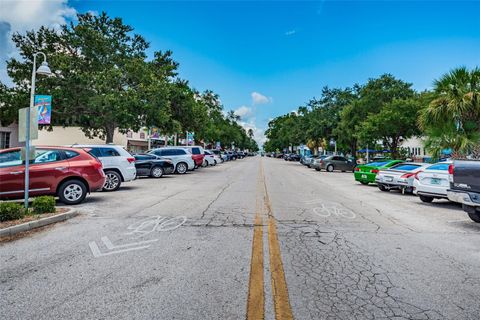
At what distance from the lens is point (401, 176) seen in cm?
1435

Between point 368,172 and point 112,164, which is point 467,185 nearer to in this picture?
point 368,172

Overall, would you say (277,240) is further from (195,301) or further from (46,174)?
(46,174)

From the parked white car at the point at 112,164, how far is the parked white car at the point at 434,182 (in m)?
10.9

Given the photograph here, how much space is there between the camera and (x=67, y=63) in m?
24.0

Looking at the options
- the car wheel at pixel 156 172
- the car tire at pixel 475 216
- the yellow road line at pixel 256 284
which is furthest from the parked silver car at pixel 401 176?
the car wheel at pixel 156 172

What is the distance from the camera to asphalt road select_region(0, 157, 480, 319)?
3406mm

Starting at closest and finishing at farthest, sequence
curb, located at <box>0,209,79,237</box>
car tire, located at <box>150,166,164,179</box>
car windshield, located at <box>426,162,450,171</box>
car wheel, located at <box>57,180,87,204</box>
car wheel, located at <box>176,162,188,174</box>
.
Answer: curb, located at <box>0,209,79,237</box>
car wheel, located at <box>57,180,87,204</box>
car windshield, located at <box>426,162,450,171</box>
car tire, located at <box>150,166,164,179</box>
car wheel, located at <box>176,162,188,174</box>

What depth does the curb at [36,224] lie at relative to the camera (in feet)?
20.4

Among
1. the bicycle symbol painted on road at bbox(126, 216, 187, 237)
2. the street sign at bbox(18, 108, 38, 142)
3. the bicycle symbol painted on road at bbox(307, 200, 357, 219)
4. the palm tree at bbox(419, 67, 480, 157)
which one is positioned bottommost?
the bicycle symbol painted on road at bbox(126, 216, 187, 237)

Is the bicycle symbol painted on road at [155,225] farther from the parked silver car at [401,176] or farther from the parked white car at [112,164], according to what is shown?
the parked silver car at [401,176]

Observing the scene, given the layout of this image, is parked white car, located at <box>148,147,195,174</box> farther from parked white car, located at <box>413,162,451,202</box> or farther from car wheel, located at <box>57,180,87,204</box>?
parked white car, located at <box>413,162,451,202</box>

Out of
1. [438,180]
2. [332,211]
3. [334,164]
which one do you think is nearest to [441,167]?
[438,180]

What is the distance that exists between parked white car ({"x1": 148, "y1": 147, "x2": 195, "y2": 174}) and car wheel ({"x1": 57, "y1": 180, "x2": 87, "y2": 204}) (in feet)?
46.6

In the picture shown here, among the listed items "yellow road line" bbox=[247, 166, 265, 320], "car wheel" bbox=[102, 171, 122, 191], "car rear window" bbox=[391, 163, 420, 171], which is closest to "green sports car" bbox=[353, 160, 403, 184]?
"car rear window" bbox=[391, 163, 420, 171]
